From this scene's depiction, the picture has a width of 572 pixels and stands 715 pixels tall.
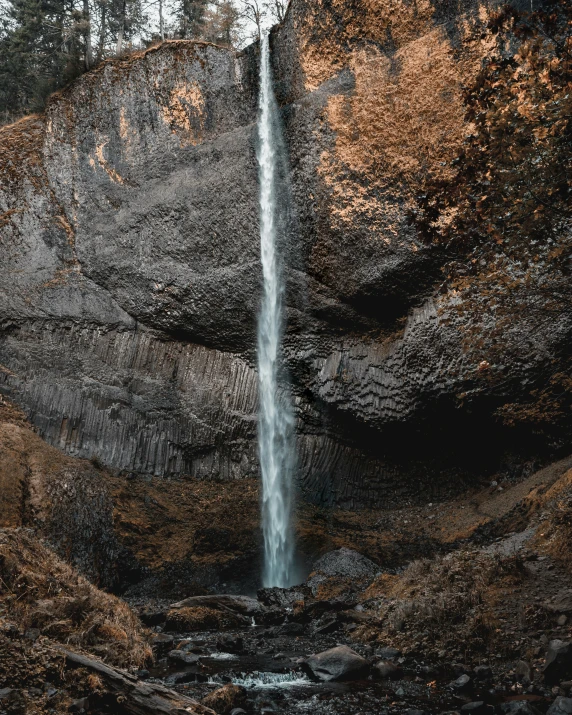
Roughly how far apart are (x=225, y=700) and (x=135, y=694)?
1387mm

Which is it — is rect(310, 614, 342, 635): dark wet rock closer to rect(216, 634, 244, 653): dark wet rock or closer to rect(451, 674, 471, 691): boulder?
rect(216, 634, 244, 653): dark wet rock

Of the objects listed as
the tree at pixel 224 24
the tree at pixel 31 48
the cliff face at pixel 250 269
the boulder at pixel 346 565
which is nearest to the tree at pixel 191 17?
the tree at pixel 224 24

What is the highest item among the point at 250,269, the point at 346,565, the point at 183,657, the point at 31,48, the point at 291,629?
the point at 31,48

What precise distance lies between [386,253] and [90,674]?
13968 millimetres

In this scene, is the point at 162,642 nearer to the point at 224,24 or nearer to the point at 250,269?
the point at 250,269

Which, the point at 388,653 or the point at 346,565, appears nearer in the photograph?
the point at 388,653

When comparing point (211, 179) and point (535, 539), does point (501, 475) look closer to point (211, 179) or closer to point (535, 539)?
point (535, 539)

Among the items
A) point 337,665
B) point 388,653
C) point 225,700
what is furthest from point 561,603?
point 225,700

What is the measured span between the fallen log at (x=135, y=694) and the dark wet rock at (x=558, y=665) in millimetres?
3240

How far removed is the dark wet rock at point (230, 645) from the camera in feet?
28.9

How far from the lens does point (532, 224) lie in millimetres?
7258

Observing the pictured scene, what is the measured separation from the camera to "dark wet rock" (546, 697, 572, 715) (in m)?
5.26

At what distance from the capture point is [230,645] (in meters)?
8.93

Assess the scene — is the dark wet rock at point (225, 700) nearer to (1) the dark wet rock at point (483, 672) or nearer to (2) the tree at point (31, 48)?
(1) the dark wet rock at point (483, 672)
